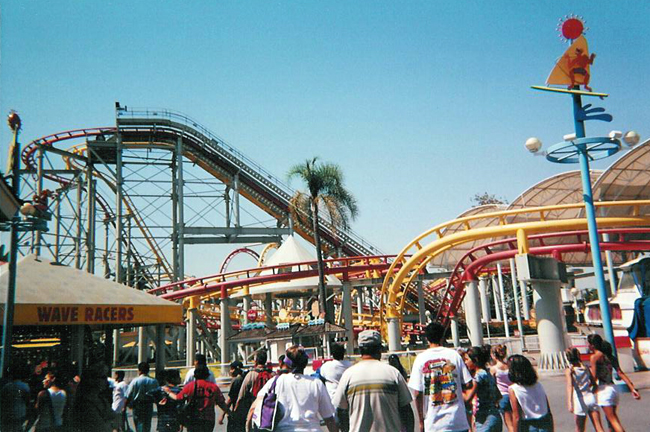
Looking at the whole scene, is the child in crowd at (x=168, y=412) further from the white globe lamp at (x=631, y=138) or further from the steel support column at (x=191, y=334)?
the steel support column at (x=191, y=334)

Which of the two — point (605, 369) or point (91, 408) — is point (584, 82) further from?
point (91, 408)

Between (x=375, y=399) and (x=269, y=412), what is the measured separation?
0.94 m

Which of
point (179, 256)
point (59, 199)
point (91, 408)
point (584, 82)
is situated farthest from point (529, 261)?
point (59, 199)

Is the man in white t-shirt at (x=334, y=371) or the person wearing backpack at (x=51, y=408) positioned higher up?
the man in white t-shirt at (x=334, y=371)

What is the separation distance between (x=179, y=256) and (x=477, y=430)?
3134 centimetres

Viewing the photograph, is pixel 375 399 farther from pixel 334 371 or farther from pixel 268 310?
pixel 268 310

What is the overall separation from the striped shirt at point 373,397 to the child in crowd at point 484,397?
1.18 metres

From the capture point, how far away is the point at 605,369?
7227 millimetres

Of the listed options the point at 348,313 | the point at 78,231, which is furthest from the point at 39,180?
the point at 348,313

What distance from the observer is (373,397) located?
195 inches

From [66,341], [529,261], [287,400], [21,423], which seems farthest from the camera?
[66,341]

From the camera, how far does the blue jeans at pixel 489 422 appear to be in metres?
6.25

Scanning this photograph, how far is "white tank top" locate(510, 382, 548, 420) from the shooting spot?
233 inches

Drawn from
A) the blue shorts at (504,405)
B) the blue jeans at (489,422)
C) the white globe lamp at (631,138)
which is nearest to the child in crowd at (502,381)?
the blue shorts at (504,405)
